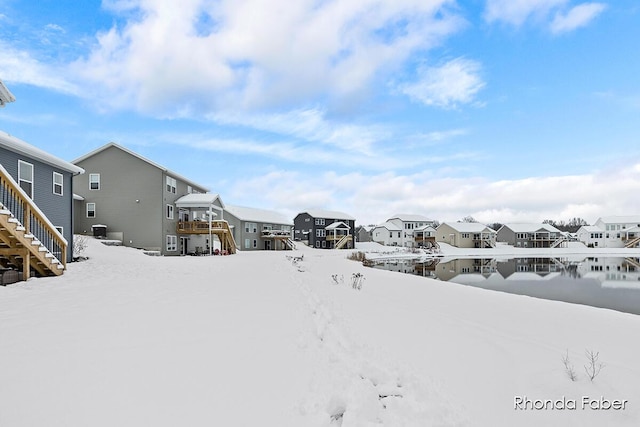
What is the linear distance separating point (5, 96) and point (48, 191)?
4402mm

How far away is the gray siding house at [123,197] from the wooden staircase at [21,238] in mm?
14553

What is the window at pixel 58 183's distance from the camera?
54.6 ft

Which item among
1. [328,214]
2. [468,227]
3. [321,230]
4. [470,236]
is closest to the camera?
[321,230]

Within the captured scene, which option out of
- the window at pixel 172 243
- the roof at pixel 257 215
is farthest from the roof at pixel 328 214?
the window at pixel 172 243

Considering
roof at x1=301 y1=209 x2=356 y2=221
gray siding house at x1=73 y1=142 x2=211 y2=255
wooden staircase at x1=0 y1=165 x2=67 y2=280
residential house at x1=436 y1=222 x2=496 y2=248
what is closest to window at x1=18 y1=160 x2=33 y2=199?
wooden staircase at x1=0 y1=165 x2=67 y2=280

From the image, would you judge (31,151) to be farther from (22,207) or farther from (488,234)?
(488,234)

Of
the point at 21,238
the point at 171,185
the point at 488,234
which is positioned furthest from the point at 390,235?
the point at 21,238

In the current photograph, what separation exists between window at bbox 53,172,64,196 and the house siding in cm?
15

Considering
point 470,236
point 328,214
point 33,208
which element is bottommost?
point 470,236

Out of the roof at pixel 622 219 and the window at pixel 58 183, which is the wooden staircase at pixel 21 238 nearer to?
the window at pixel 58 183

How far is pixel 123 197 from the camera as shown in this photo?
27703 mm

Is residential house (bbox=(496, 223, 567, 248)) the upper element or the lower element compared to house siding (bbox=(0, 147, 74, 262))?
lower

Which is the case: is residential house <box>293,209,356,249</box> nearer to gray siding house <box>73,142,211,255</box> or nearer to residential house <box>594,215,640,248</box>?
gray siding house <box>73,142,211,255</box>

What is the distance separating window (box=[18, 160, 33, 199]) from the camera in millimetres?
14469
